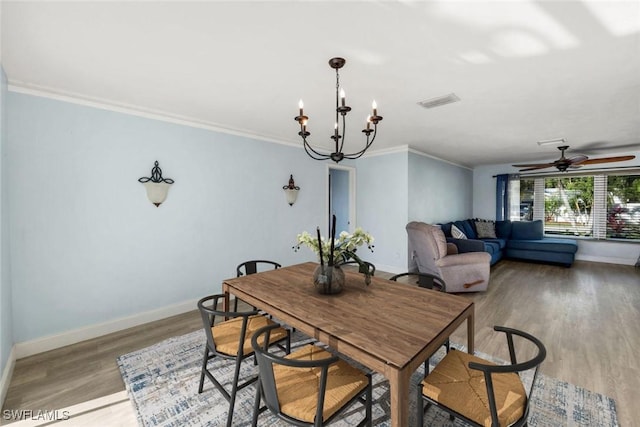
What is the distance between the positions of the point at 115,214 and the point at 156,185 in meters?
0.48

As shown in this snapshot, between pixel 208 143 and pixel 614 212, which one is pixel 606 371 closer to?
pixel 208 143

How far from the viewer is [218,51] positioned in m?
1.84

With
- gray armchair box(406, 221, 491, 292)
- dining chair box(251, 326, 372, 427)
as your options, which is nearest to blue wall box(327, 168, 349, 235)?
gray armchair box(406, 221, 491, 292)

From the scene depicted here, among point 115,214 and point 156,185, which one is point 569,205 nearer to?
point 156,185

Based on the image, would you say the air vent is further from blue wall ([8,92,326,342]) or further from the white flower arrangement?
blue wall ([8,92,326,342])

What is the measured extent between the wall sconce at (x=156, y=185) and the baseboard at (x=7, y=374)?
5.42 ft

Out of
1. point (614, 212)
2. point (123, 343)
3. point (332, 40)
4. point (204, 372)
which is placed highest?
point (332, 40)

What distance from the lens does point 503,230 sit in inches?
249

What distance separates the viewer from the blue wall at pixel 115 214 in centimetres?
238

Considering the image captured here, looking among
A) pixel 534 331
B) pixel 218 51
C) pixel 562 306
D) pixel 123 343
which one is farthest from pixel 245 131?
pixel 562 306

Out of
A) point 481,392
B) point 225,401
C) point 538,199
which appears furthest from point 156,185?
point 538,199

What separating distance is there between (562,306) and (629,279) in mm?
2477

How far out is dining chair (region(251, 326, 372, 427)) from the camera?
3.68 feet

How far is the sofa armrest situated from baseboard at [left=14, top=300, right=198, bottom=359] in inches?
168
